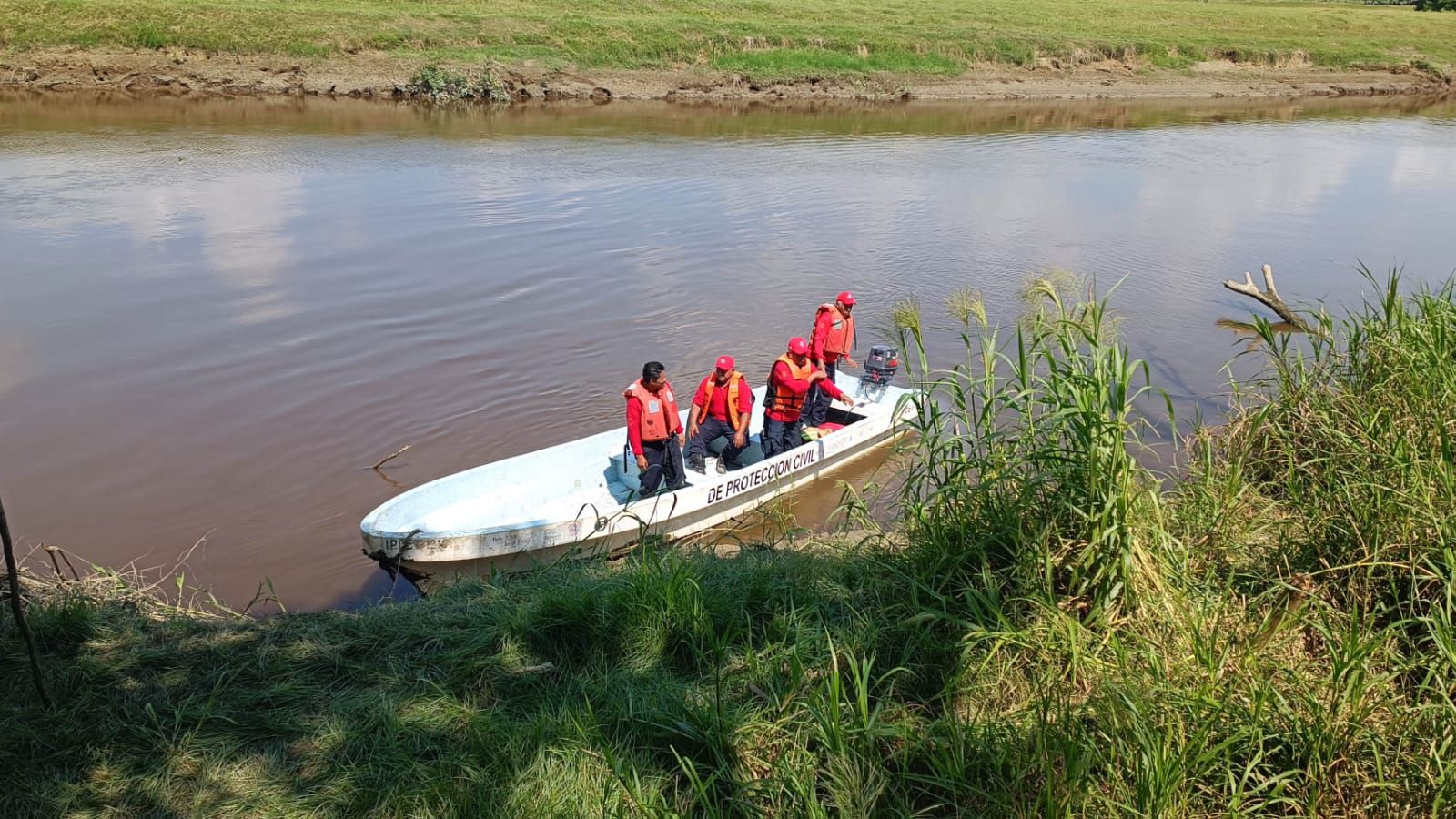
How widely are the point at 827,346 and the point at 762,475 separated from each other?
7.99 ft

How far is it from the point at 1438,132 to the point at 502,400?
36179 millimetres

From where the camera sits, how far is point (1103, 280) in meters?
17.4

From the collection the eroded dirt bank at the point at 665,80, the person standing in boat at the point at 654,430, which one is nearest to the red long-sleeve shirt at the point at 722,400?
the person standing in boat at the point at 654,430

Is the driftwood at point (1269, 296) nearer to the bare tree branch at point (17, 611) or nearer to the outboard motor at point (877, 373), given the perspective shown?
the outboard motor at point (877, 373)

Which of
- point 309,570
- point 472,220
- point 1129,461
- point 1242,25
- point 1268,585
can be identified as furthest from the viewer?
point 1242,25

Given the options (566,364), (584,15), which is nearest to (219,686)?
(566,364)

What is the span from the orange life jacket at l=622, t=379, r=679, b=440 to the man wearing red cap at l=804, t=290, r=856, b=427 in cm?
266

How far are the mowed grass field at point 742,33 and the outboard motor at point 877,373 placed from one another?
27534 millimetres

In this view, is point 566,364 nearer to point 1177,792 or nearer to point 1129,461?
point 1129,461

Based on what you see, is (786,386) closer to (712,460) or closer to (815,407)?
(712,460)

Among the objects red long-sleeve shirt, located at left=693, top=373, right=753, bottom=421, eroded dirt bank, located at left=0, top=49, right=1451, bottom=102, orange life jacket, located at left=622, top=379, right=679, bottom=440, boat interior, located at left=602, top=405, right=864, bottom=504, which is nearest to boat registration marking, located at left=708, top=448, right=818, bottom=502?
boat interior, located at left=602, top=405, right=864, bottom=504

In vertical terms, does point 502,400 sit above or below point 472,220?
below

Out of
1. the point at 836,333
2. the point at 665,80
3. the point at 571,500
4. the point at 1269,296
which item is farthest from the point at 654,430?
the point at 665,80

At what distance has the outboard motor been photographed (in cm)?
1208
